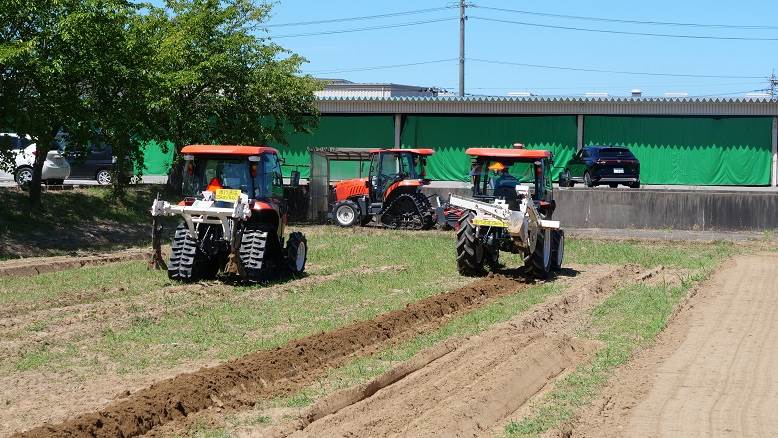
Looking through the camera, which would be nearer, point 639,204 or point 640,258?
point 640,258

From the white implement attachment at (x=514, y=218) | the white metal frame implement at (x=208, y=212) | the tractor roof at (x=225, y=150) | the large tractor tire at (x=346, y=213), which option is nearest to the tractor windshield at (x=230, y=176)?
the tractor roof at (x=225, y=150)

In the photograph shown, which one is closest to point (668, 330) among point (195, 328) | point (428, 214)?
point (195, 328)

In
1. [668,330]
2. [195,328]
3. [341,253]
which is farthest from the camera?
[341,253]

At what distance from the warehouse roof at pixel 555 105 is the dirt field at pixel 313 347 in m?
19.5

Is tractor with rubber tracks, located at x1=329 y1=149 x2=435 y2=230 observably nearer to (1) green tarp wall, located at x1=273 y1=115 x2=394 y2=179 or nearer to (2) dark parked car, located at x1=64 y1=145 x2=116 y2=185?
(2) dark parked car, located at x1=64 y1=145 x2=116 y2=185

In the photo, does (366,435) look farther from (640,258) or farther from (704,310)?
(640,258)

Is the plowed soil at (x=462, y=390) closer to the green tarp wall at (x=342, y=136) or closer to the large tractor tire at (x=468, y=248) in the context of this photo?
the large tractor tire at (x=468, y=248)

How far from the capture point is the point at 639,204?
3047cm

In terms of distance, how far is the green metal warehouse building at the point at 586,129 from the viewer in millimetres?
38094

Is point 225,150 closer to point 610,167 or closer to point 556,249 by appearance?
point 556,249

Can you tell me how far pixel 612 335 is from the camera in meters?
13.3

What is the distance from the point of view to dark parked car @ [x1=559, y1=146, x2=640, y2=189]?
115 feet

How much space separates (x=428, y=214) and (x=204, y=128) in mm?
6994

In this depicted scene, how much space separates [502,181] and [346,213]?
32.2 feet
